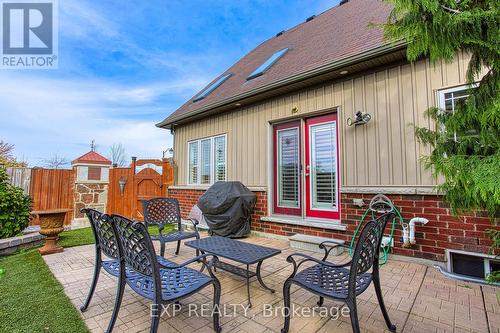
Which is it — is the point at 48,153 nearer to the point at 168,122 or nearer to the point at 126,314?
the point at 168,122

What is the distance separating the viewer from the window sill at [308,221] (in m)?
4.40

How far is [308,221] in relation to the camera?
15.8 feet

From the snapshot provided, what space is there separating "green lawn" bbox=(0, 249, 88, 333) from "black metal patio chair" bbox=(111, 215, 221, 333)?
674mm

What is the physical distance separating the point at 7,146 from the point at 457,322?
17.9 m

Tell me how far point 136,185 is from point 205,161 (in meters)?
2.84

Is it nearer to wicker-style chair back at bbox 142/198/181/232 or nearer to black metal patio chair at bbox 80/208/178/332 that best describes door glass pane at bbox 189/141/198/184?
wicker-style chair back at bbox 142/198/181/232

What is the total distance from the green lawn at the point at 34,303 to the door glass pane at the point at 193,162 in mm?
4200

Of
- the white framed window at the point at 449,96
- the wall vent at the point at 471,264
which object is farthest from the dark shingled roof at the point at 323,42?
the wall vent at the point at 471,264

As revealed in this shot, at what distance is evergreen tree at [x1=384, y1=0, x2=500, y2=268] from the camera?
144 cm

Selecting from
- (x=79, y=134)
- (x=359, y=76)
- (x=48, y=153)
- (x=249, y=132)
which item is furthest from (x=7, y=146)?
(x=359, y=76)

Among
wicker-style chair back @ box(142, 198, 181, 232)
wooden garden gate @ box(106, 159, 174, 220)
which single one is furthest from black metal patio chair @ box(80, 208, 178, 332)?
wooden garden gate @ box(106, 159, 174, 220)

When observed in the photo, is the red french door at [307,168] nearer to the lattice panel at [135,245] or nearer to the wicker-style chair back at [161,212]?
the wicker-style chair back at [161,212]

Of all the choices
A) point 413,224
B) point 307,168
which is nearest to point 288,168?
point 307,168

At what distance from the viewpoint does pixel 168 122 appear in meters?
7.88
